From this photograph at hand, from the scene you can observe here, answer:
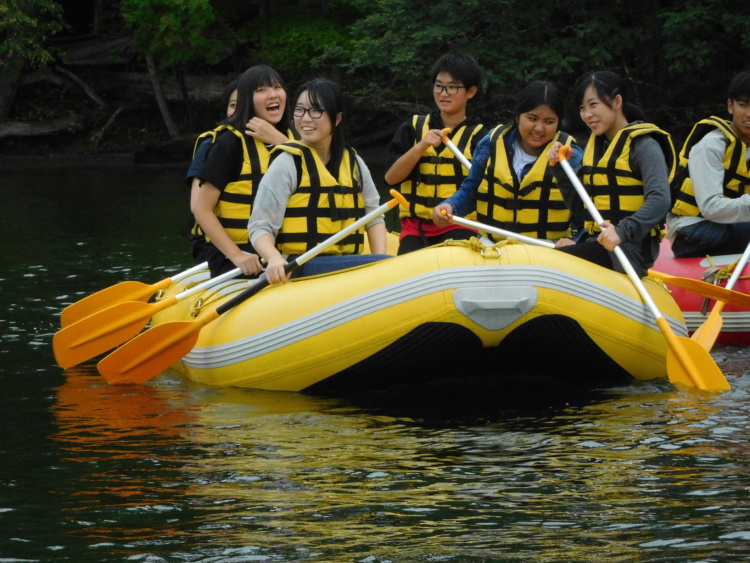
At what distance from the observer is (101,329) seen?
18.6 feet

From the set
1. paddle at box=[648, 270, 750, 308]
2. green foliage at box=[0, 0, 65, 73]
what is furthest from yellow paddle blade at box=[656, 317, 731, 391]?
green foliage at box=[0, 0, 65, 73]

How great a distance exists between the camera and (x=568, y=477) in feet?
12.8

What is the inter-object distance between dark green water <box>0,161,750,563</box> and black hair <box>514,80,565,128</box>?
1.08m

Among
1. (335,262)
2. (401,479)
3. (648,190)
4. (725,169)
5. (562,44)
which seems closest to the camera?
(401,479)

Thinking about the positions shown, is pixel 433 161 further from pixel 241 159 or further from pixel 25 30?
pixel 25 30

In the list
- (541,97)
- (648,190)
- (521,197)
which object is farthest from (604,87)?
(521,197)

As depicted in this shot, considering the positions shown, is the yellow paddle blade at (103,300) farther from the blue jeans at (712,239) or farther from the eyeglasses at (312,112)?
the blue jeans at (712,239)

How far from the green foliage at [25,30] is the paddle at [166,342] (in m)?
14.0

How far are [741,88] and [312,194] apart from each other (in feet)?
7.00

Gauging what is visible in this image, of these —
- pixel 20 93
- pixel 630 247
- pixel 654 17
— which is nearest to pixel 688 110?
pixel 654 17

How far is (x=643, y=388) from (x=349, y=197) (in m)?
1.44

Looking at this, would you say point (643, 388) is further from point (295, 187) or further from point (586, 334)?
point (295, 187)

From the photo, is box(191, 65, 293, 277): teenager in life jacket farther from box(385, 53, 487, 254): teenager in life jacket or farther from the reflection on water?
the reflection on water

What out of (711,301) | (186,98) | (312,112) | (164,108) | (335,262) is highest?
(186,98)
